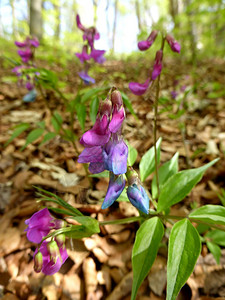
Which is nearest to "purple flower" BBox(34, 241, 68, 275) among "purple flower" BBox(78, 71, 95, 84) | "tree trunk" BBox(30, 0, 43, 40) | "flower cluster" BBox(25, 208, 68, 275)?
"flower cluster" BBox(25, 208, 68, 275)

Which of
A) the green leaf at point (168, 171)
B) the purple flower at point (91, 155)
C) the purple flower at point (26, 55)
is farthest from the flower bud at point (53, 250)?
the purple flower at point (26, 55)

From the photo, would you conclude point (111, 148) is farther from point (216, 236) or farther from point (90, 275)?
point (216, 236)

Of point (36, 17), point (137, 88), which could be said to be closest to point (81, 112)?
point (137, 88)

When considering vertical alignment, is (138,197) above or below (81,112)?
below

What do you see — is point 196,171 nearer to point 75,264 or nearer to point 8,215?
point 75,264

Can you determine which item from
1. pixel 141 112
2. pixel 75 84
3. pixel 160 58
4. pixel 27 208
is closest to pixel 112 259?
pixel 27 208

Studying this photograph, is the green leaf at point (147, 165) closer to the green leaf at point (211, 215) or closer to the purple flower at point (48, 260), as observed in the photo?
the green leaf at point (211, 215)

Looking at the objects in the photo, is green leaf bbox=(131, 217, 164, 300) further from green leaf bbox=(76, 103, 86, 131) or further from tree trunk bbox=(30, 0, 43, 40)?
tree trunk bbox=(30, 0, 43, 40)
